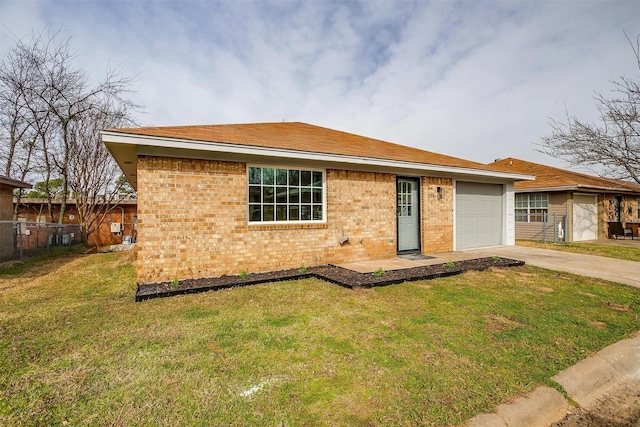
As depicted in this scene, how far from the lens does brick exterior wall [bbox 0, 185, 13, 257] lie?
9.15 meters

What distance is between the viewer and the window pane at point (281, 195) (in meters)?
6.69

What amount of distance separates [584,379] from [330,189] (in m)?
5.56

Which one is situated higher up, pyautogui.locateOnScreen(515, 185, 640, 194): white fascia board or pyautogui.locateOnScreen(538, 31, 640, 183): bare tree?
pyautogui.locateOnScreen(538, 31, 640, 183): bare tree

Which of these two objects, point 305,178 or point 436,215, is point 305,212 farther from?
point 436,215

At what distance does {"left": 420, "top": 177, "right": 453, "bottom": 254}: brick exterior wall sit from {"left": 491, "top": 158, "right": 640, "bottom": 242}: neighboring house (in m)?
5.24

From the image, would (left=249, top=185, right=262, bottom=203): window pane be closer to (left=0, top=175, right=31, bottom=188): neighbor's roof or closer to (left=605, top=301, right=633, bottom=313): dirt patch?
(left=605, top=301, right=633, bottom=313): dirt patch

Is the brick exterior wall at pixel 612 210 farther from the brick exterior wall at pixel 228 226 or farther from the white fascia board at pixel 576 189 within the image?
the brick exterior wall at pixel 228 226

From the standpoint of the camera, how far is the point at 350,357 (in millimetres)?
2799

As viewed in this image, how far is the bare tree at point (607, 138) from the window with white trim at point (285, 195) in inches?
485

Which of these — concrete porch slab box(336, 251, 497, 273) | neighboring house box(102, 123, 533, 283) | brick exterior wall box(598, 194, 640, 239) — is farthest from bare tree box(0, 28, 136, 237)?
brick exterior wall box(598, 194, 640, 239)

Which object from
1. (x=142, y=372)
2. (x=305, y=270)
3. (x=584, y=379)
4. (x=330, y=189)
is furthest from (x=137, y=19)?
(x=584, y=379)

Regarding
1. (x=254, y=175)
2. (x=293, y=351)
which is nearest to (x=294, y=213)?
(x=254, y=175)

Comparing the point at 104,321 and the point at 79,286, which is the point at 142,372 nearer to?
the point at 104,321

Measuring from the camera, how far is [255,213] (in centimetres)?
645
